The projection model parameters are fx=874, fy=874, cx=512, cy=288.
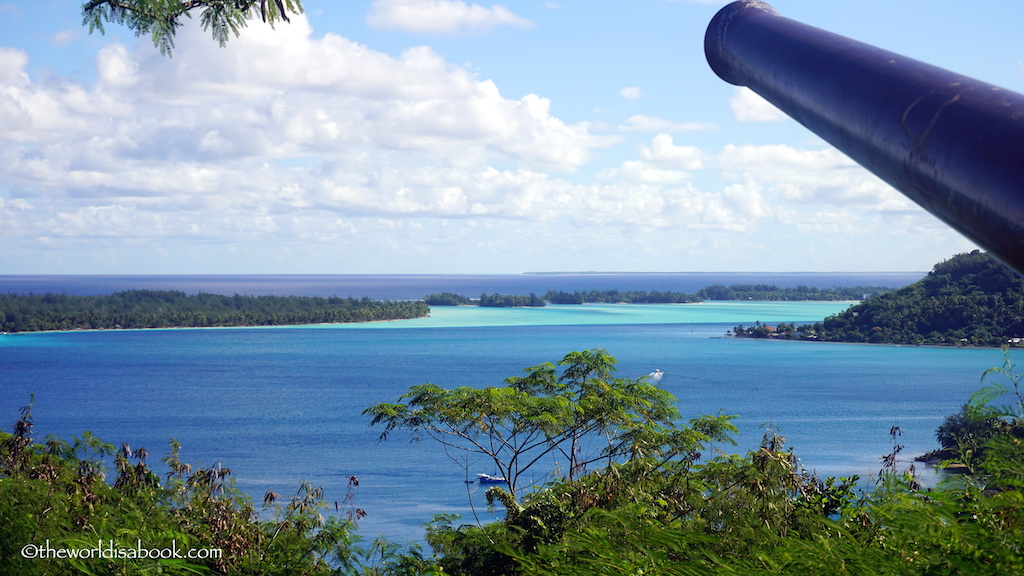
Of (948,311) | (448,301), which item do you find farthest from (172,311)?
(948,311)

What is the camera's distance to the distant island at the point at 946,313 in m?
60.8

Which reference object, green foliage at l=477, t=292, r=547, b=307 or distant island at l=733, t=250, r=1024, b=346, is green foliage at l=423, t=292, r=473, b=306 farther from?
distant island at l=733, t=250, r=1024, b=346

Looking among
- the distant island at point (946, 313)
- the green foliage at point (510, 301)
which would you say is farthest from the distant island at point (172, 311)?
the distant island at point (946, 313)

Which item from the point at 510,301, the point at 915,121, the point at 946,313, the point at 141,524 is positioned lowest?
the point at 510,301

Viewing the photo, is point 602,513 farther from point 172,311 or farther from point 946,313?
point 172,311

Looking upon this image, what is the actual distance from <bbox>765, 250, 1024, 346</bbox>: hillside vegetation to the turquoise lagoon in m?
A: 2.71

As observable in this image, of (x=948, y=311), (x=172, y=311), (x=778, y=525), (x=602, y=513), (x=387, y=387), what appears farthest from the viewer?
(x=172, y=311)

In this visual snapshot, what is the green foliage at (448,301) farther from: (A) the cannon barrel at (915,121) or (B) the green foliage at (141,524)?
(A) the cannon barrel at (915,121)

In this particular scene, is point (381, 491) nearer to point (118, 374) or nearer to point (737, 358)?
point (118, 374)

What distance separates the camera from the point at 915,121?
1928 mm

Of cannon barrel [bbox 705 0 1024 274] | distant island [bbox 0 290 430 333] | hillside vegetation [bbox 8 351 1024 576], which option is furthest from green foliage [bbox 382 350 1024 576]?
distant island [bbox 0 290 430 333]

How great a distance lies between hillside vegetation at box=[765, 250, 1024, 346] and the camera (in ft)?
199

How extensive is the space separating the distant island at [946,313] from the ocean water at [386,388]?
2643mm

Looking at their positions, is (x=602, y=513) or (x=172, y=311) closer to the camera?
(x=602, y=513)
